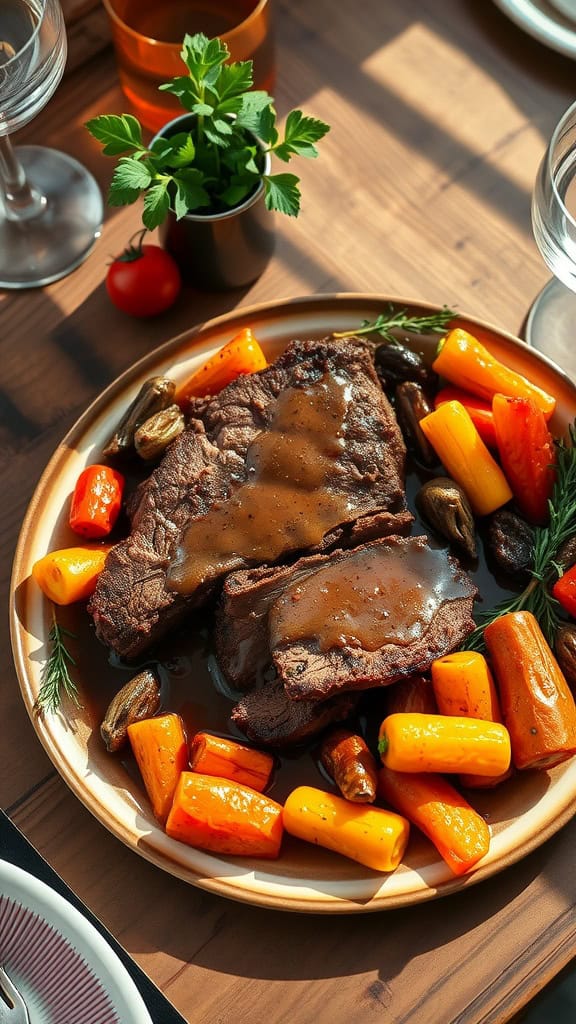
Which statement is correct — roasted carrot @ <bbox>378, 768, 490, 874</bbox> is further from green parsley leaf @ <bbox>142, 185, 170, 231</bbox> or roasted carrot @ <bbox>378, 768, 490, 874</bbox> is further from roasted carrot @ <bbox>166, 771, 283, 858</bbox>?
green parsley leaf @ <bbox>142, 185, 170, 231</bbox>

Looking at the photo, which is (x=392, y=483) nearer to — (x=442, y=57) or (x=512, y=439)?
(x=512, y=439)

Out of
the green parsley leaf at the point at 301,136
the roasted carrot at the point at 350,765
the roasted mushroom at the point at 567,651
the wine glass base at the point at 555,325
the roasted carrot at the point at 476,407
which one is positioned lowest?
the roasted mushroom at the point at 567,651

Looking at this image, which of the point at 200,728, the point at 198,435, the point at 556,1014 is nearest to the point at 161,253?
the point at 198,435

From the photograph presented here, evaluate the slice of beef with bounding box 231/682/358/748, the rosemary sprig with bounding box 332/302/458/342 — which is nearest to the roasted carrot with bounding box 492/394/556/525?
the rosemary sprig with bounding box 332/302/458/342

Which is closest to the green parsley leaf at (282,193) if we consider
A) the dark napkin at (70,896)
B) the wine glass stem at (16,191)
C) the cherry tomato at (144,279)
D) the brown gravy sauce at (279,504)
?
the cherry tomato at (144,279)

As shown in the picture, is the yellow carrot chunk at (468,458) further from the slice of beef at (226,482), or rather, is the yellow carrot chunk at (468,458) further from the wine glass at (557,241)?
the wine glass at (557,241)
